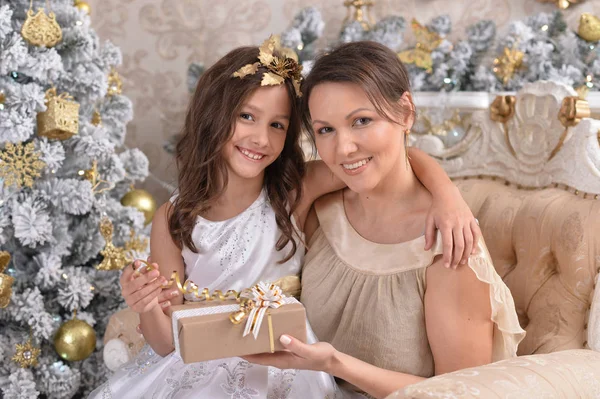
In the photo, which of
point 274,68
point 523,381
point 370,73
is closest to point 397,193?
point 370,73

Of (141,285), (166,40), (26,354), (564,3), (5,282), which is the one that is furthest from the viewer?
(166,40)

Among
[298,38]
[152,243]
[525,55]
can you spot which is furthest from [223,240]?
[525,55]

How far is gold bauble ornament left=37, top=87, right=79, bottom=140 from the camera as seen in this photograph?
83.4 inches

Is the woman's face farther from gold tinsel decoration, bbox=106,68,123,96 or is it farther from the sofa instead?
gold tinsel decoration, bbox=106,68,123,96

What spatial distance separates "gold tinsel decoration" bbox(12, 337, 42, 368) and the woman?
3.33 feet

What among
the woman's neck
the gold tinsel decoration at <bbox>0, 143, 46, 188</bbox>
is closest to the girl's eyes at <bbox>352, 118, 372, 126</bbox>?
the woman's neck

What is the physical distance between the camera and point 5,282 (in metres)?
2.04

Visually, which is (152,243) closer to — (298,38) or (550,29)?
(298,38)

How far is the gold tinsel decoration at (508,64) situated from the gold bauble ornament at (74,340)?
1.60 metres

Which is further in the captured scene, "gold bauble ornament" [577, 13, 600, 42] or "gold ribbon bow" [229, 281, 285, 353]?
"gold bauble ornament" [577, 13, 600, 42]

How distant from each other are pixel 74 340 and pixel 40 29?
96 centimetres

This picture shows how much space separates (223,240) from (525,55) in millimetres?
1271

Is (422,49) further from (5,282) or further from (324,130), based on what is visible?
(5,282)

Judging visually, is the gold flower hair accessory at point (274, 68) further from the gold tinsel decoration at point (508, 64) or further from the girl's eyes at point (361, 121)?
the gold tinsel decoration at point (508, 64)
